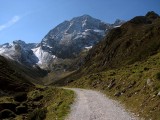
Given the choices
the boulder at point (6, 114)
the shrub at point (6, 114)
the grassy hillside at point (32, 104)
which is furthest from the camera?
the shrub at point (6, 114)

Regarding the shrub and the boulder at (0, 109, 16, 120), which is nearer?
the boulder at (0, 109, 16, 120)

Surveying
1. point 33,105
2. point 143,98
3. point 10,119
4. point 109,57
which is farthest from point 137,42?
point 143,98

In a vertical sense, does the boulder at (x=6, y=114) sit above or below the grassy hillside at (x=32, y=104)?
below

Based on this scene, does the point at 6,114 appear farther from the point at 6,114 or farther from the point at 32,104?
the point at 32,104

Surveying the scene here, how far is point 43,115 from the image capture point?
117 feet

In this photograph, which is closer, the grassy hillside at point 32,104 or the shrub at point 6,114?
the grassy hillside at point 32,104

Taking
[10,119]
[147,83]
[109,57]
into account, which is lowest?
[10,119]

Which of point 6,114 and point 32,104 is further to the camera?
point 32,104

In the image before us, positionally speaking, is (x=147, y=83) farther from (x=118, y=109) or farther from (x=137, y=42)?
(x=137, y=42)

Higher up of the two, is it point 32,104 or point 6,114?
point 32,104

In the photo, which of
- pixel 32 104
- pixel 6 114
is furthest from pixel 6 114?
pixel 32 104

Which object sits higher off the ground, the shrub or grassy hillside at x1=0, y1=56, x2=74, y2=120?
grassy hillside at x1=0, y1=56, x2=74, y2=120

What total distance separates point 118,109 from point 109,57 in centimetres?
15889

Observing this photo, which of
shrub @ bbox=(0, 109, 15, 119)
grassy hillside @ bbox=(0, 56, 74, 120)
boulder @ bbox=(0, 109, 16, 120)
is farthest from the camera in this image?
shrub @ bbox=(0, 109, 15, 119)
